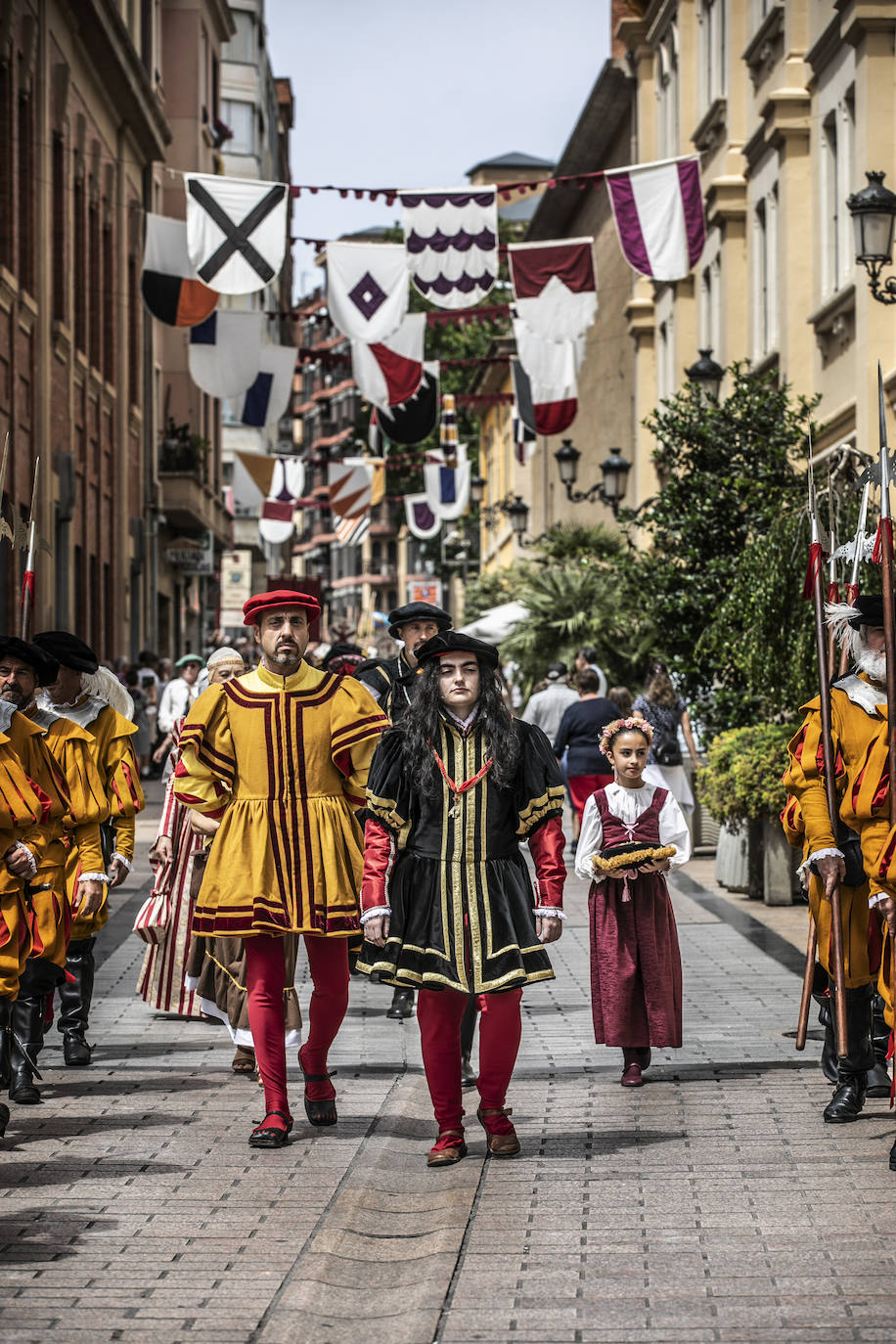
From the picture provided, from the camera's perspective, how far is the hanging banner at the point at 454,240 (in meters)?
19.7

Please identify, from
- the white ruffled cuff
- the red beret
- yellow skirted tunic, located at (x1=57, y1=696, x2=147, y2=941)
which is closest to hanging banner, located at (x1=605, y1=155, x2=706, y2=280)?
yellow skirted tunic, located at (x1=57, y1=696, x2=147, y2=941)

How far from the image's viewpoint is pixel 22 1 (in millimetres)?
25797

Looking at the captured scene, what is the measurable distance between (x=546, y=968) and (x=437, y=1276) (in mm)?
1716

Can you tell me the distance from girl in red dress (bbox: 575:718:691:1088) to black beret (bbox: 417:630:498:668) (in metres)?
1.63

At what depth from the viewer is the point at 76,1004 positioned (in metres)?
9.20

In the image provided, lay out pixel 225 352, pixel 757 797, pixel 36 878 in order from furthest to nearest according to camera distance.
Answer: pixel 225 352, pixel 757 797, pixel 36 878

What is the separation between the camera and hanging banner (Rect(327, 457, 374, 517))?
113ft

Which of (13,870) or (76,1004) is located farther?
Answer: (76,1004)

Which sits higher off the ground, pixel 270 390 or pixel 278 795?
pixel 270 390

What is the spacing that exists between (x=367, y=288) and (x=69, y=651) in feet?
40.1

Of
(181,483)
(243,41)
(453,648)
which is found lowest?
(453,648)

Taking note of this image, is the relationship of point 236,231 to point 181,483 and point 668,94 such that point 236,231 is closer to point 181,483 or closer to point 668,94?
point 668,94

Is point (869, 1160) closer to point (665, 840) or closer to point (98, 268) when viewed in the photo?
point (665, 840)

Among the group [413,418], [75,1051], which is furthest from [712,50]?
[75,1051]
